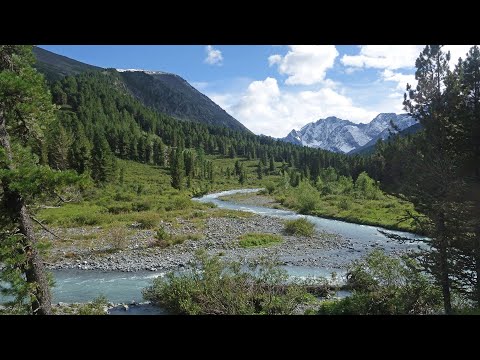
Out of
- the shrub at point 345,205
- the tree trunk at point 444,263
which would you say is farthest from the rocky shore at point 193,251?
the shrub at point 345,205

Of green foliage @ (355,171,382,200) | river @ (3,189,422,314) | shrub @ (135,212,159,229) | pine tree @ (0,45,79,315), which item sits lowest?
river @ (3,189,422,314)

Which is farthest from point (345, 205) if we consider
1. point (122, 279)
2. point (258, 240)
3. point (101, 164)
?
point (101, 164)

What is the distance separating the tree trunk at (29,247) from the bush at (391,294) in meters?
9.98

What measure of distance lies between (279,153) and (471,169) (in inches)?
6788

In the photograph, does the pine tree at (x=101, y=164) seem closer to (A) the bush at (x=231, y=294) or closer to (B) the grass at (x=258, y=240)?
(B) the grass at (x=258, y=240)

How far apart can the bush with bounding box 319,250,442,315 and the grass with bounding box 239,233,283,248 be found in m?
15.3

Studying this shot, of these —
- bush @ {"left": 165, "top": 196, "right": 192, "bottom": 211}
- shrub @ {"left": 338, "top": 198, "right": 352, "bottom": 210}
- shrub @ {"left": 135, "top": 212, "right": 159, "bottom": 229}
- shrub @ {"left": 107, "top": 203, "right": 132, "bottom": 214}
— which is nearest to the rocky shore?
shrub @ {"left": 135, "top": 212, "right": 159, "bottom": 229}

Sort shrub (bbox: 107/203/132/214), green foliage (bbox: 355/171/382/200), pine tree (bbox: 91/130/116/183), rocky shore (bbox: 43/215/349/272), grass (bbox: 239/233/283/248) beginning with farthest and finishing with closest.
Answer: pine tree (bbox: 91/130/116/183) < green foliage (bbox: 355/171/382/200) < shrub (bbox: 107/203/132/214) < grass (bbox: 239/233/283/248) < rocky shore (bbox: 43/215/349/272)

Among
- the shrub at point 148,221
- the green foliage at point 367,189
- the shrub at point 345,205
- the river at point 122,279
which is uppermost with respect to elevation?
the green foliage at point 367,189

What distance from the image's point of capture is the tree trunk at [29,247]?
9375 millimetres

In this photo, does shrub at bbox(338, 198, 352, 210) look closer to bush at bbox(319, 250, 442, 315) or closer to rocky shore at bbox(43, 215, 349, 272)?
rocky shore at bbox(43, 215, 349, 272)

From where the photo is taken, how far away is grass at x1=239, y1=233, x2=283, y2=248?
102 feet
